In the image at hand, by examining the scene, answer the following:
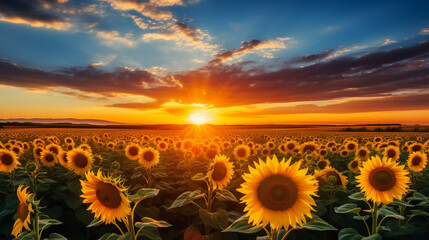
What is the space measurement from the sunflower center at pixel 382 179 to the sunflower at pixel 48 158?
8.29 m

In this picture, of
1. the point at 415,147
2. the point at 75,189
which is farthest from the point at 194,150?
the point at 415,147

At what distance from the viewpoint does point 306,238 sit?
4.14 metres

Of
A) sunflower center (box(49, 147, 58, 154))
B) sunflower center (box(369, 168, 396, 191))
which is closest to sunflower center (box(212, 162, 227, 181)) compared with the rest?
sunflower center (box(369, 168, 396, 191))

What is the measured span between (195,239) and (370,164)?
2.90 m

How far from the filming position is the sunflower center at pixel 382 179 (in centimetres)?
353

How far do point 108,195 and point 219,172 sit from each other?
2.26 m

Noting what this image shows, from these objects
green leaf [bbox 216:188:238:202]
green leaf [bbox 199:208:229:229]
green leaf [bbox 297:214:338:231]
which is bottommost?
green leaf [bbox 199:208:229:229]

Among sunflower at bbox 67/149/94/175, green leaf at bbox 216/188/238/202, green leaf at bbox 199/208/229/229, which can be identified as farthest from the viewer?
sunflower at bbox 67/149/94/175

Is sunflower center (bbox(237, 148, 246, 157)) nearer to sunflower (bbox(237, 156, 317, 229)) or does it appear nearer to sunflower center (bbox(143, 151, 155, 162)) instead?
sunflower center (bbox(143, 151, 155, 162))

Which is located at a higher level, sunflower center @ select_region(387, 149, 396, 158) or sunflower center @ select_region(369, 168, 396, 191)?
sunflower center @ select_region(369, 168, 396, 191)

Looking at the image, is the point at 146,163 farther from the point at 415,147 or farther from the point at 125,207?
the point at 415,147

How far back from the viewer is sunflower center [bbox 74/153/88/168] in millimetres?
6359

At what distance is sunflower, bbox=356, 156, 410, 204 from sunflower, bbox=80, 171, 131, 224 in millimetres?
3179

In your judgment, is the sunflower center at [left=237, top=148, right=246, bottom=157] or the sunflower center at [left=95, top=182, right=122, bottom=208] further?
the sunflower center at [left=237, top=148, right=246, bottom=157]
